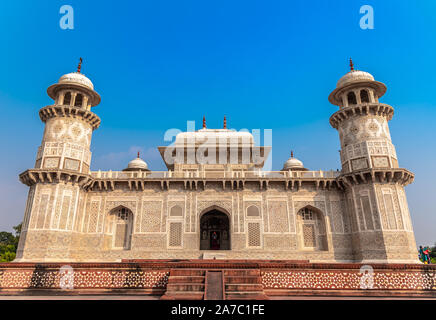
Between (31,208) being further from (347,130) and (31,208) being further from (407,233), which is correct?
(407,233)

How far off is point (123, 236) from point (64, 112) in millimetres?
9434

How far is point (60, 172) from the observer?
17.0 metres

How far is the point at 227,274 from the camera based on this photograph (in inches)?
286

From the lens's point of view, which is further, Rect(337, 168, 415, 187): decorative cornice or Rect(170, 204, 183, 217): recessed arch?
Rect(170, 204, 183, 217): recessed arch

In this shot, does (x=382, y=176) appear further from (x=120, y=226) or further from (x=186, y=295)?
(x=120, y=226)

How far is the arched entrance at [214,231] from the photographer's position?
2030 centimetres

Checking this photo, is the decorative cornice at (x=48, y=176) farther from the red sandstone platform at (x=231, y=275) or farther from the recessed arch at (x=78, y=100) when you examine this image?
the red sandstone platform at (x=231, y=275)

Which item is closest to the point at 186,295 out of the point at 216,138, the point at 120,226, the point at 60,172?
the point at 120,226

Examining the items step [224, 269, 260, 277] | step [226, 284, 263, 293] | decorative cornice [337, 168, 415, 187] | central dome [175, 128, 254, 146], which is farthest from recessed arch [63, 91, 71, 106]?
decorative cornice [337, 168, 415, 187]

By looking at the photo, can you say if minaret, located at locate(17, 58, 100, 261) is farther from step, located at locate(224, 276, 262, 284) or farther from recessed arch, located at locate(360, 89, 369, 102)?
recessed arch, located at locate(360, 89, 369, 102)

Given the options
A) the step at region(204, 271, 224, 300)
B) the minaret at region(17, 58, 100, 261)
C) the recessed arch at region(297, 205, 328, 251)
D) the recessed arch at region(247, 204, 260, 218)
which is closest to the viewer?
the step at region(204, 271, 224, 300)

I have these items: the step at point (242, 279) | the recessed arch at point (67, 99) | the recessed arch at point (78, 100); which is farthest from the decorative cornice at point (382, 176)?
the recessed arch at point (67, 99)

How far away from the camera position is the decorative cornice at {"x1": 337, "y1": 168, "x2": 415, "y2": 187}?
17.0m

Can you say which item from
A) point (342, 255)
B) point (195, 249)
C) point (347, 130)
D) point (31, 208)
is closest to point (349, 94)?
point (347, 130)
